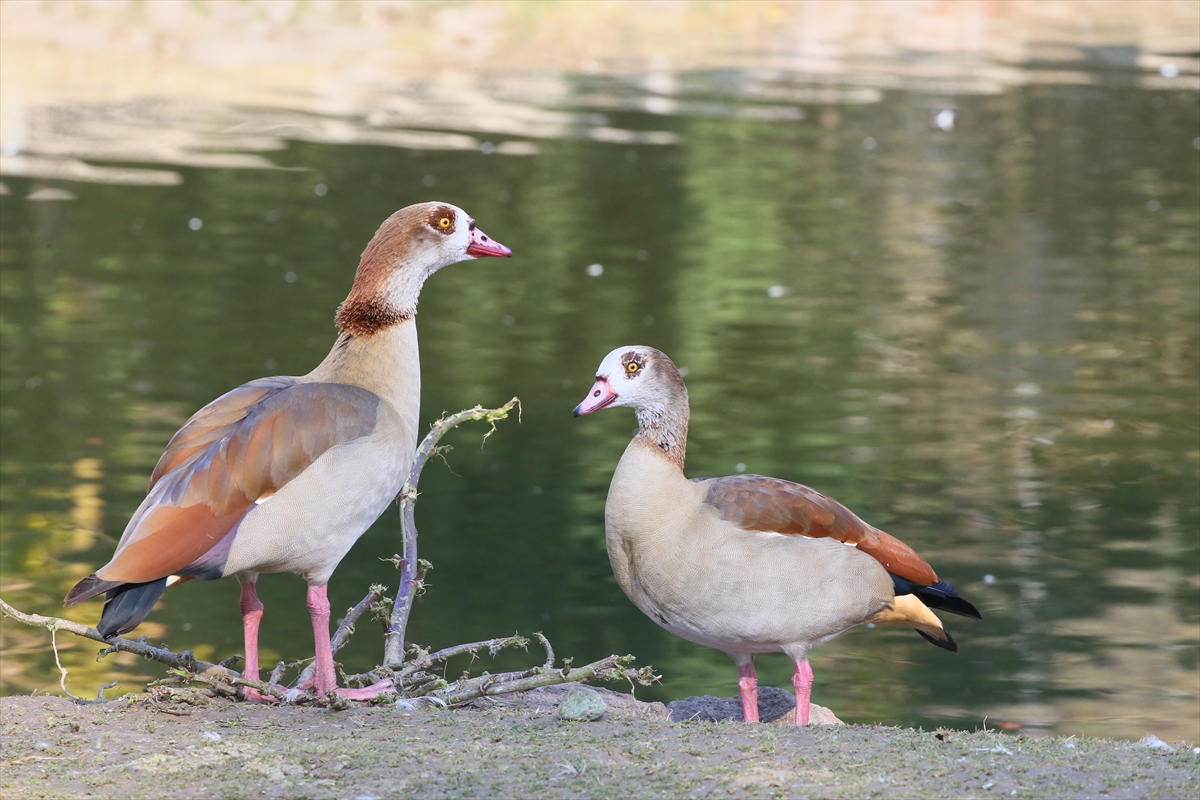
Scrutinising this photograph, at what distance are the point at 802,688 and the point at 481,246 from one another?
79.1 inches

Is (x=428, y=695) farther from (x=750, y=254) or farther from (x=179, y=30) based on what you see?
(x=179, y=30)

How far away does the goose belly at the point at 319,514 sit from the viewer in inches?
208

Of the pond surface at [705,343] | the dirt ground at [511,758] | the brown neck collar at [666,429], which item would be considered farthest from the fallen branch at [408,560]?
the pond surface at [705,343]

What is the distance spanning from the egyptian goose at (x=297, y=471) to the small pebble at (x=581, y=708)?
Result: 0.68 m

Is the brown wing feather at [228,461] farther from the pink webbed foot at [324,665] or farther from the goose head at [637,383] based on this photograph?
the goose head at [637,383]

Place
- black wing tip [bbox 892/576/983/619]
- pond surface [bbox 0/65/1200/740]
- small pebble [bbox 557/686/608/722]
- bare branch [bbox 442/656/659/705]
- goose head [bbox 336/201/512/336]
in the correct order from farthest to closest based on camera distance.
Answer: pond surface [bbox 0/65/1200/740], black wing tip [bbox 892/576/983/619], goose head [bbox 336/201/512/336], bare branch [bbox 442/656/659/705], small pebble [bbox 557/686/608/722]

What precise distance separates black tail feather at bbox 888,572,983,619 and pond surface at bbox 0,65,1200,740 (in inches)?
42.5

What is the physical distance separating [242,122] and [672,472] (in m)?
15.3

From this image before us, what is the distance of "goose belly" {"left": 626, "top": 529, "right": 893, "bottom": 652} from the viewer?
5785mm

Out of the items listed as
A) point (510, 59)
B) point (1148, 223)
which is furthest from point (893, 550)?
point (510, 59)

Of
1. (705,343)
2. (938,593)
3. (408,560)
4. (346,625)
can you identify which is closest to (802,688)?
(938,593)

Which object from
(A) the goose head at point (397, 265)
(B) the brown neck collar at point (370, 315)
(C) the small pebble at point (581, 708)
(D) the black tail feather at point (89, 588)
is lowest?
(C) the small pebble at point (581, 708)

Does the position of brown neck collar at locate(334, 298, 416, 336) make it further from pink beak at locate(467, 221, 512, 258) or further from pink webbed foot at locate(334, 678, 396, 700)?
pink webbed foot at locate(334, 678, 396, 700)

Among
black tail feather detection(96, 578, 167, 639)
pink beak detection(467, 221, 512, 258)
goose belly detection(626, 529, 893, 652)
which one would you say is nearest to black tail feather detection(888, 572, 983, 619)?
goose belly detection(626, 529, 893, 652)
